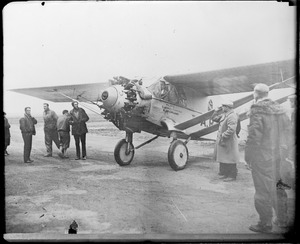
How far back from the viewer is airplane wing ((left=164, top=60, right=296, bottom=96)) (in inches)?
106

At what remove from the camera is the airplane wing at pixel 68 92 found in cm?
294

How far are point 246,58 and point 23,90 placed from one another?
2.18m

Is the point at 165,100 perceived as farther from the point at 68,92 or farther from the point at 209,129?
the point at 68,92

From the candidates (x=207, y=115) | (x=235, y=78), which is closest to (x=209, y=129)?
(x=207, y=115)

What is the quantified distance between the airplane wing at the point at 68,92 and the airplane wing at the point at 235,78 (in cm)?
72

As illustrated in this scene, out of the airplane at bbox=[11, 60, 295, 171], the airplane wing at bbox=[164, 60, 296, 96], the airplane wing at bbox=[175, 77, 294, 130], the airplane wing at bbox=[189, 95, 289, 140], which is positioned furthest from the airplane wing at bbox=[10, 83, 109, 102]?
the airplane wing at bbox=[189, 95, 289, 140]

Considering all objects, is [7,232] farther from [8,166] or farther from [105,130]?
[105,130]

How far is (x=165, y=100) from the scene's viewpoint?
3.15 m

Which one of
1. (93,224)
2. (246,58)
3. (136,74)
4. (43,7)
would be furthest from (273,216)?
(43,7)

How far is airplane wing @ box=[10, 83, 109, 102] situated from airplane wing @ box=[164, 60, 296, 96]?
28.3 inches

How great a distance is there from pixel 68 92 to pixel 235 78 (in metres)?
1.66

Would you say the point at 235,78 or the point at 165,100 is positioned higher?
the point at 235,78

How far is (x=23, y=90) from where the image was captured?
114 inches

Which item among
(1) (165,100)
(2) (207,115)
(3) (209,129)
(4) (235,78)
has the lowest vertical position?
(3) (209,129)
